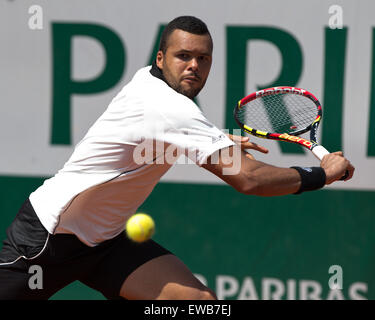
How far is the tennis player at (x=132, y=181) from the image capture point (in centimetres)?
266

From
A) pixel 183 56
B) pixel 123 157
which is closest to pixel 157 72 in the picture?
pixel 183 56

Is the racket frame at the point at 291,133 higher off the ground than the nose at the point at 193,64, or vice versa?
the nose at the point at 193,64

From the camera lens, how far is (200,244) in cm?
466

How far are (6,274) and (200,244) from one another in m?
1.89

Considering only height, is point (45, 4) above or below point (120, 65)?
above

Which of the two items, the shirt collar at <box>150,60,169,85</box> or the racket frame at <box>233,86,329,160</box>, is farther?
the racket frame at <box>233,86,329,160</box>

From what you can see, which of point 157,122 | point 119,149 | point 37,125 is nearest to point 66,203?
point 119,149

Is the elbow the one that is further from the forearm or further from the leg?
the leg

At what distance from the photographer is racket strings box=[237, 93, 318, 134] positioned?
3682 mm

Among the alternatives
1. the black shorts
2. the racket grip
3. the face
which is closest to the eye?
the face

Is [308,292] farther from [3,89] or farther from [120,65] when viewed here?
[3,89]

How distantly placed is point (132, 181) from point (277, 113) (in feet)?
4.07

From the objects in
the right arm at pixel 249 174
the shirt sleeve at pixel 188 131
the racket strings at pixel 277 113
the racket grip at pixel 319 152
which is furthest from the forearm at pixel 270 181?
the racket strings at pixel 277 113

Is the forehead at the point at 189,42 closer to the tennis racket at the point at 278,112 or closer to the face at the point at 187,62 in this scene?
the face at the point at 187,62
